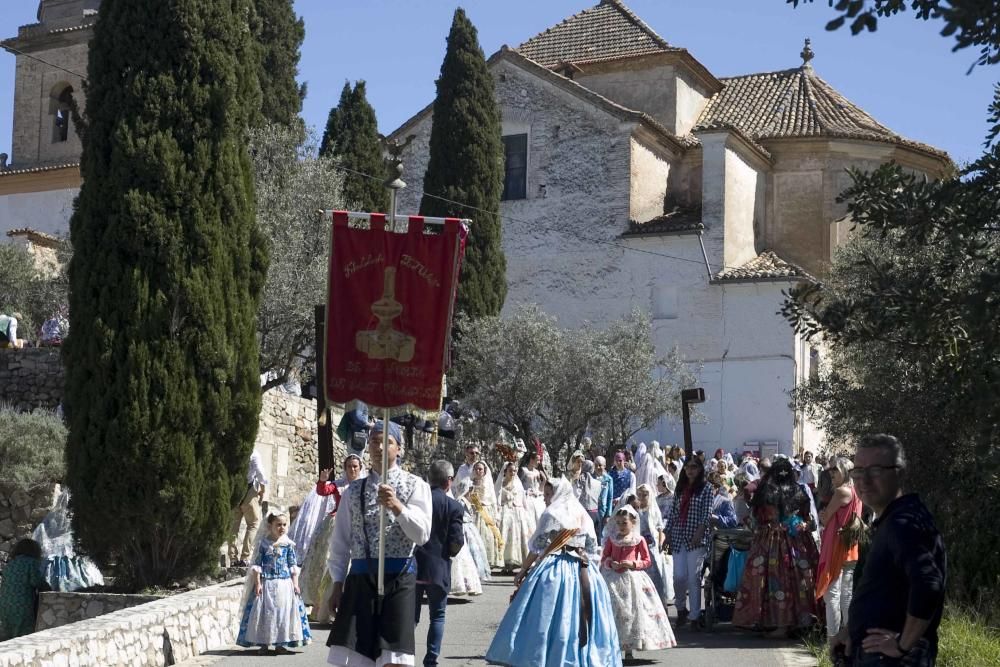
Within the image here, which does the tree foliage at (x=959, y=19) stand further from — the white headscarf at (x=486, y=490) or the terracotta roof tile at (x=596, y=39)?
the terracotta roof tile at (x=596, y=39)

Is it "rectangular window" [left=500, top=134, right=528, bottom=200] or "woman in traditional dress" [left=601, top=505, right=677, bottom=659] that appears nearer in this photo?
"woman in traditional dress" [left=601, top=505, right=677, bottom=659]

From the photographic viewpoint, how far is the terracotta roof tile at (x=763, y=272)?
122ft

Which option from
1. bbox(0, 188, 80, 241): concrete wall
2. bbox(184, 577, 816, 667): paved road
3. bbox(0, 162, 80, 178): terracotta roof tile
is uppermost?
bbox(0, 162, 80, 178): terracotta roof tile

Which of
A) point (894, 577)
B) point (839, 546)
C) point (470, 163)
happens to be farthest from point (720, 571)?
point (470, 163)

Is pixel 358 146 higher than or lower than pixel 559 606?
higher

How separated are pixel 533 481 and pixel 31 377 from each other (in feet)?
31.6

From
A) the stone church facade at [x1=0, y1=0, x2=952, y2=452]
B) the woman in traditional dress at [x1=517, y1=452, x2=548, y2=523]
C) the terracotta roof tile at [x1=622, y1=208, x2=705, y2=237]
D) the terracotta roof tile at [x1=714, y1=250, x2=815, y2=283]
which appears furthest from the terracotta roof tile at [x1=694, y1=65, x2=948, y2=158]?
the woman in traditional dress at [x1=517, y1=452, x2=548, y2=523]

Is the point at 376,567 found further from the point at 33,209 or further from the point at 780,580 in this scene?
the point at 33,209

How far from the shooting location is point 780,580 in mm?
13633

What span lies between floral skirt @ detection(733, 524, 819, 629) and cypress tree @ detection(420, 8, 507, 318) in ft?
64.1

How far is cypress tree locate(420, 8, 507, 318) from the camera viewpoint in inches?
1303

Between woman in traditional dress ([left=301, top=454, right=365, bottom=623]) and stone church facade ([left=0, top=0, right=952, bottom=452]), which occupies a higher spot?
stone church facade ([left=0, top=0, right=952, bottom=452])

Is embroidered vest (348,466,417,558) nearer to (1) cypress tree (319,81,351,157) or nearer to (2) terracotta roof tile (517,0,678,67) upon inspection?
(1) cypress tree (319,81,351,157)

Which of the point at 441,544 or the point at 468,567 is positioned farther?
the point at 468,567
